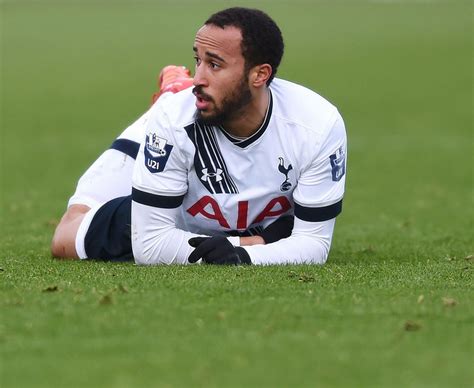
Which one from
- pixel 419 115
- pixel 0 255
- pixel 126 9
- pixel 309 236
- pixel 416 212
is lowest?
pixel 126 9

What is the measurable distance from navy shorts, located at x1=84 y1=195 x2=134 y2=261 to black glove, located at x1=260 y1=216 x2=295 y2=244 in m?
1.01

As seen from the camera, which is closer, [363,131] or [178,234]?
[178,234]

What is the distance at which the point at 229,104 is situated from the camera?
7809 mm

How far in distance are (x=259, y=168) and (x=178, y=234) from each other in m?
0.72

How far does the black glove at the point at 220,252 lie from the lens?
7832 mm

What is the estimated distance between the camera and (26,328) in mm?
6004

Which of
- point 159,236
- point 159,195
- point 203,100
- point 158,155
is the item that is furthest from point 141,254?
point 203,100

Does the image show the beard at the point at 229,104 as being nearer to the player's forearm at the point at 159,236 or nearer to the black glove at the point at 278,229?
the player's forearm at the point at 159,236

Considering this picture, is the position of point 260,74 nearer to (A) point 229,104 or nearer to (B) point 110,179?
(A) point 229,104

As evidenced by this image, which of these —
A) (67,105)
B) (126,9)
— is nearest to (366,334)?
(67,105)

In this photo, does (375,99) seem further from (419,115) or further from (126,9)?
(126,9)

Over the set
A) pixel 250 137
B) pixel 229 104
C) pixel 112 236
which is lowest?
pixel 112 236

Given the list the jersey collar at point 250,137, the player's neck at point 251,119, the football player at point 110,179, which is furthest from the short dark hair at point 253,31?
the football player at point 110,179

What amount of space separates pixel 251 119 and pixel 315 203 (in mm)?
724
